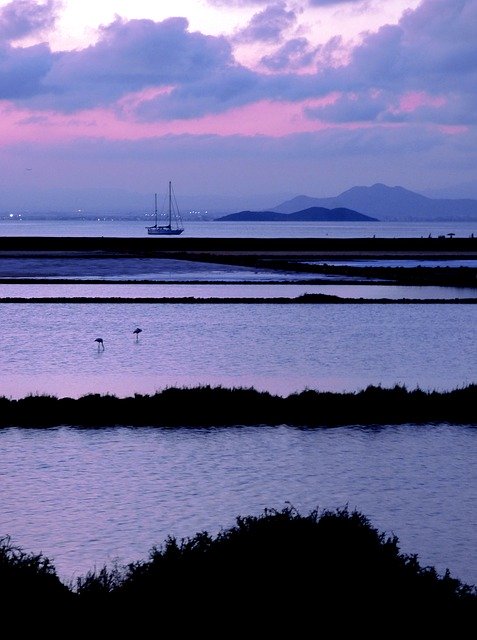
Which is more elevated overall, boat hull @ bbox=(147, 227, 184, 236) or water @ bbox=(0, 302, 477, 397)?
boat hull @ bbox=(147, 227, 184, 236)

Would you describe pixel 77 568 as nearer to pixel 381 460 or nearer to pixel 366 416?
pixel 381 460

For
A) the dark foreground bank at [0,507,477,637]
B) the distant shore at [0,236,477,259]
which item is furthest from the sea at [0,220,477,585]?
the distant shore at [0,236,477,259]

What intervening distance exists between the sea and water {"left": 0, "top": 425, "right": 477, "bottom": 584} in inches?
1.3

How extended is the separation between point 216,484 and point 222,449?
2124mm

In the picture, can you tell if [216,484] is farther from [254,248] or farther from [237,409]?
[254,248]

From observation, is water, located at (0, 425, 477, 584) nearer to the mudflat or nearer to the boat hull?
the mudflat

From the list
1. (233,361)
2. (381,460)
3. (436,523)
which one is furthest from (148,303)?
(436,523)

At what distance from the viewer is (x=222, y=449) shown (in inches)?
676

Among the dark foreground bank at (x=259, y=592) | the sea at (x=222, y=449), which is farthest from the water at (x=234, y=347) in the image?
the dark foreground bank at (x=259, y=592)

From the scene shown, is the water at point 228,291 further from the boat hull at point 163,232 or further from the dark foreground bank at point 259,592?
the boat hull at point 163,232

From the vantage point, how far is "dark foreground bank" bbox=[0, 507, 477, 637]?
7.46m

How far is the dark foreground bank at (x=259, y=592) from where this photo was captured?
746cm

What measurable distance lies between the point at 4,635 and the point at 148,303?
33554 mm

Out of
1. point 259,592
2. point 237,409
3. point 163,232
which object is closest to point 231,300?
point 237,409
